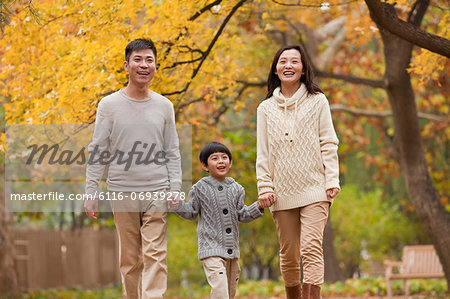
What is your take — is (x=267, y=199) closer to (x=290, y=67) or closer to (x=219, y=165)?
(x=219, y=165)

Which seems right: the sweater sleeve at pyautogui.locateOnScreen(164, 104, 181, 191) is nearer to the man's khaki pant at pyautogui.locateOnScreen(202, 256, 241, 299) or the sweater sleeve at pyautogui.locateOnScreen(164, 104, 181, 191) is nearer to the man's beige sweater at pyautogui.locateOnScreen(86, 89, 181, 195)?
the man's beige sweater at pyautogui.locateOnScreen(86, 89, 181, 195)

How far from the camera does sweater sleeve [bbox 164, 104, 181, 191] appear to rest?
4.88 m

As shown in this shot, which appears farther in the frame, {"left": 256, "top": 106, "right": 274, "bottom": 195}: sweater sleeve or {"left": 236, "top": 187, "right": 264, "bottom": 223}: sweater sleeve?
{"left": 236, "top": 187, "right": 264, "bottom": 223}: sweater sleeve

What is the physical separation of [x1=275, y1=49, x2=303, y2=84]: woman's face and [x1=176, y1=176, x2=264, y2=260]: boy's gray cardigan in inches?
37.6

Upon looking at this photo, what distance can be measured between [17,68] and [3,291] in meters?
7.14

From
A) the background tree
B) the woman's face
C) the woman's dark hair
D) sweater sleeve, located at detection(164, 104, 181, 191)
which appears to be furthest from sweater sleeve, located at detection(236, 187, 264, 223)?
the background tree

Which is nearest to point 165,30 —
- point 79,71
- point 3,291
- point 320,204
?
point 79,71

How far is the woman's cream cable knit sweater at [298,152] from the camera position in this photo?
4879 millimetres

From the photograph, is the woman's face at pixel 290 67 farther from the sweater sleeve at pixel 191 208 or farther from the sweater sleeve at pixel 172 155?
the sweater sleeve at pixel 191 208

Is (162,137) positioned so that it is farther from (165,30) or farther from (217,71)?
(217,71)

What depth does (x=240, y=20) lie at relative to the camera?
448 inches

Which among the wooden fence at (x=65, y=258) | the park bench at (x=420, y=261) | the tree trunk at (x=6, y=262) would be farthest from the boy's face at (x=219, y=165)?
the wooden fence at (x=65, y=258)

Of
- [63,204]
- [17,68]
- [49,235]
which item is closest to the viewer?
[17,68]

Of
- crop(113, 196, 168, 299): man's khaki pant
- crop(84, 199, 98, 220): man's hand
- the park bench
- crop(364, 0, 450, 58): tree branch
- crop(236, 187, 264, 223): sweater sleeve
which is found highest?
crop(364, 0, 450, 58): tree branch
